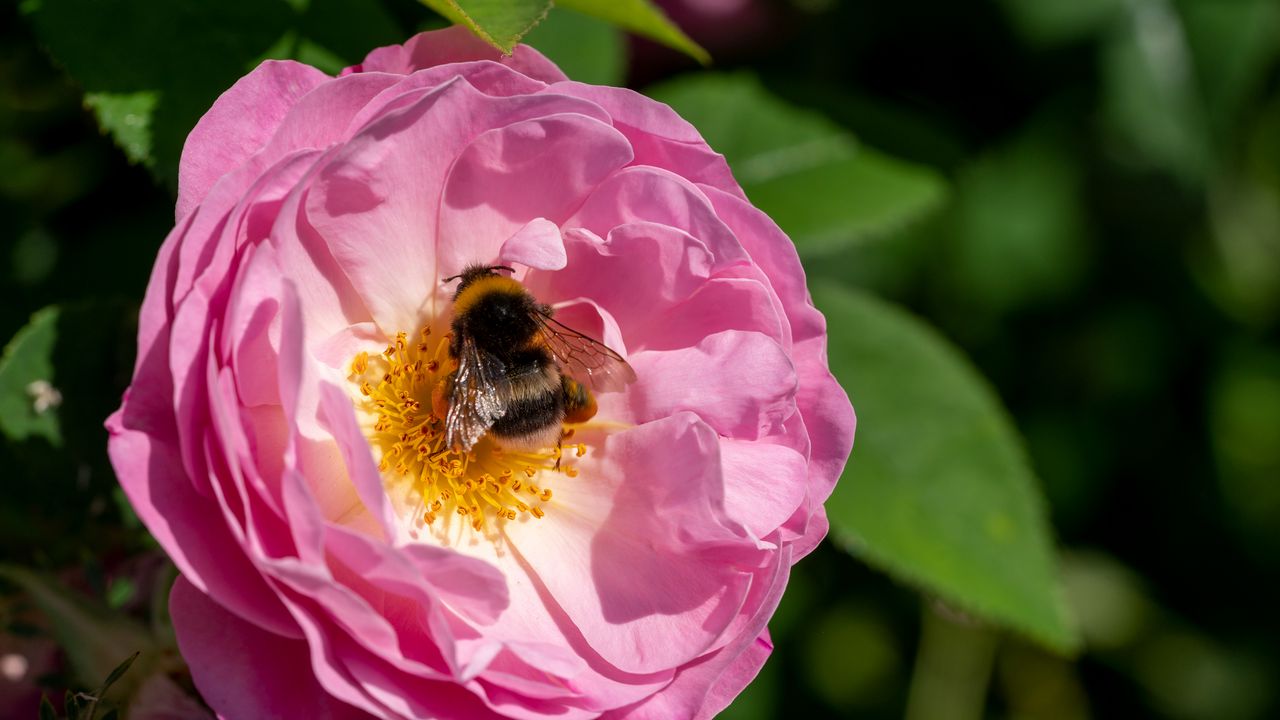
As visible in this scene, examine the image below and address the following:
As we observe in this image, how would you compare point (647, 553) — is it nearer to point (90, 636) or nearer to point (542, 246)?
point (542, 246)

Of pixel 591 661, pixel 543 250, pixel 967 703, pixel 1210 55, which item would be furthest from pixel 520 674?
pixel 1210 55

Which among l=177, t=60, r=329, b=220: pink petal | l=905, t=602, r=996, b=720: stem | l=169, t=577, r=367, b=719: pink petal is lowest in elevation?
l=905, t=602, r=996, b=720: stem

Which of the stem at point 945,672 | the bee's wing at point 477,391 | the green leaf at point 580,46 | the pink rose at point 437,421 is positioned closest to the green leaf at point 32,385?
the pink rose at point 437,421

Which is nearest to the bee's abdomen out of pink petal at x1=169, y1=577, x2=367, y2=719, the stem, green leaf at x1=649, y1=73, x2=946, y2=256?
pink petal at x1=169, y1=577, x2=367, y2=719

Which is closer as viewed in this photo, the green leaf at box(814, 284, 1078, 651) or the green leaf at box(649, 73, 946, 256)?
the green leaf at box(814, 284, 1078, 651)

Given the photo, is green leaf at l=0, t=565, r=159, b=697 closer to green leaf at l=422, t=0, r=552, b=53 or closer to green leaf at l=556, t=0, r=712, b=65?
green leaf at l=422, t=0, r=552, b=53

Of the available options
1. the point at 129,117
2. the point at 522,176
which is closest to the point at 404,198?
the point at 522,176

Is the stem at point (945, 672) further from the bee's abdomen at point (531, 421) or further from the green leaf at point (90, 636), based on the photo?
the green leaf at point (90, 636)
